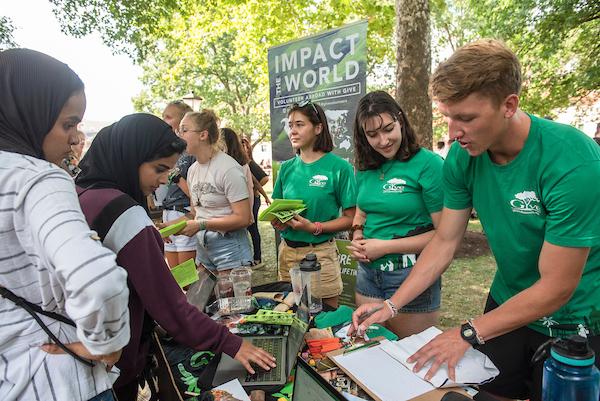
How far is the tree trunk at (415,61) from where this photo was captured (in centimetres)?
474

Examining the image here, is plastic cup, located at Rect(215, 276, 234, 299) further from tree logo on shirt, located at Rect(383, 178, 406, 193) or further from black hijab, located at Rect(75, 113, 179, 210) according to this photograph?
tree logo on shirt, located at Rect(383, 178, 406, 193)

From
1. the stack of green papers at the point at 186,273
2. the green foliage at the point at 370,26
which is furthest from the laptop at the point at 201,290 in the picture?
the green foliage at the point at 370,26

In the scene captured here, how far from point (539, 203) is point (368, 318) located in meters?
0.76

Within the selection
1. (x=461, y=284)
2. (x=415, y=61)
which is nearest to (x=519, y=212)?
(x=461, y=284)

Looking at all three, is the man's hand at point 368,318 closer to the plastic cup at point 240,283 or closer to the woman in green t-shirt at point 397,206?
the woman in green t-shirt at point 397,206

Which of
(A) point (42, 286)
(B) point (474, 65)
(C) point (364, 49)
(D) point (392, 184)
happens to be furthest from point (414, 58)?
(A) point (42, 286)

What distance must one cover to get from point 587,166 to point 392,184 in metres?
0.96

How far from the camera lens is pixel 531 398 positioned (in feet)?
4.68

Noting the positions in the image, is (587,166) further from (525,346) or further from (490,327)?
(525,346)

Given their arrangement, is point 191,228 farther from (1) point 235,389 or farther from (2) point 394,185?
(1) point 235,389

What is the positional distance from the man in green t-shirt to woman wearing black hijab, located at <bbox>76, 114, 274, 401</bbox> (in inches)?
24.2

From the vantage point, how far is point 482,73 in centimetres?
115

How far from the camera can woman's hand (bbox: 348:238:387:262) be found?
198cm

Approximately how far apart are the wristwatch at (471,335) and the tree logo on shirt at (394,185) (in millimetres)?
876
